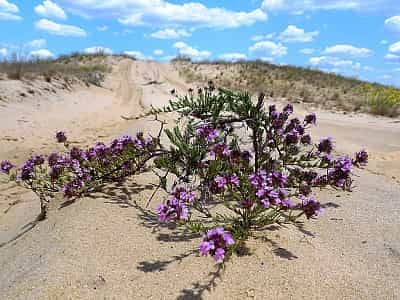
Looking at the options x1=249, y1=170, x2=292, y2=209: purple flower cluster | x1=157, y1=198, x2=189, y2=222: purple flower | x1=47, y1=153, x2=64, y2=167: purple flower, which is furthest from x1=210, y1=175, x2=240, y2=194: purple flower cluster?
x1=47, y1=153, x2=64, y2=167: purple flower

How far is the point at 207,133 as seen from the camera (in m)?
2.78

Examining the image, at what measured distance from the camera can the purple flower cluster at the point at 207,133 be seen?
9.01ft

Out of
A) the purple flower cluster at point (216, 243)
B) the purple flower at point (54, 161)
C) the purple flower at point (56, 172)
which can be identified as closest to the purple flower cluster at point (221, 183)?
the purple flower cluster at point (216, 243)

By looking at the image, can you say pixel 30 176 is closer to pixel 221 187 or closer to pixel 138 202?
pixel 138 202

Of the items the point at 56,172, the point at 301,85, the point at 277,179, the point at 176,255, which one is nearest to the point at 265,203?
the point at 277,179

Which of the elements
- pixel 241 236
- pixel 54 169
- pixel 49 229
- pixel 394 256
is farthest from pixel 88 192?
pixel 394 256

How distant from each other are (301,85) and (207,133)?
1701 cm

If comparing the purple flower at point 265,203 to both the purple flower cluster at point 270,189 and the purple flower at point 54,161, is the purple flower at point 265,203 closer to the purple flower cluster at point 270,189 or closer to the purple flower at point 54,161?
the purple flower cluster at point 270,189

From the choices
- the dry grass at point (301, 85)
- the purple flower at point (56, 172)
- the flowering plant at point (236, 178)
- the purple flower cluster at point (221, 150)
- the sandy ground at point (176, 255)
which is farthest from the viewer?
the dry grass at point (301, 85)

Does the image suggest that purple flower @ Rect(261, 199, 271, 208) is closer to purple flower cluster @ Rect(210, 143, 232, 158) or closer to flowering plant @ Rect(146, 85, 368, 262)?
flowering plant @ Rect(146, 85, 368, 262)

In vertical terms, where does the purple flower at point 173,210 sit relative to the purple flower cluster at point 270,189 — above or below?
below

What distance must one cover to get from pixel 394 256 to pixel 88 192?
7.17ft

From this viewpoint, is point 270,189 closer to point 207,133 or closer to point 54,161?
point 207,133

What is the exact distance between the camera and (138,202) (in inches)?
123
